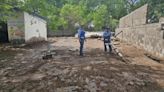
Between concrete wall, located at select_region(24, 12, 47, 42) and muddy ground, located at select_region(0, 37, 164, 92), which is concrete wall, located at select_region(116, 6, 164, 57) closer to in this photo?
muddy ground, located at select_region(0, 37, 164, 92)

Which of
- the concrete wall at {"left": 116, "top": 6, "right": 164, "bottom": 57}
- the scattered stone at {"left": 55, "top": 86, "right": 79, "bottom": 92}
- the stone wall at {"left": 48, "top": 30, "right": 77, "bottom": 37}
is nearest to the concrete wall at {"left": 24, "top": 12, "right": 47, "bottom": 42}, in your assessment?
the concrete wall at {"left": 116, "top": 6, "right": 164, "bottom": 57}

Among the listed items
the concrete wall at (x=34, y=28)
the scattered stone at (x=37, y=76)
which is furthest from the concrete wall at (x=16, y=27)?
the scattered stone at (x=37, y=76)

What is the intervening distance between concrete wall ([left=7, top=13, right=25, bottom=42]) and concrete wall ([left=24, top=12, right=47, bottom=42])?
0.61 m

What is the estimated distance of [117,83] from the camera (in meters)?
7.88

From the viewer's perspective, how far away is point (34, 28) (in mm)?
25984

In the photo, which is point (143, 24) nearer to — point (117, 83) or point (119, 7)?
point (117, 83)

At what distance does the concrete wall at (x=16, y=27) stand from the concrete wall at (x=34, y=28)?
23.8 inches

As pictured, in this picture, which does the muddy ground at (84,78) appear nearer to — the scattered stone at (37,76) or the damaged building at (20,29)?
the scattered stone at (37,76)

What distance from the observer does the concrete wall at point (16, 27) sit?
22.2m

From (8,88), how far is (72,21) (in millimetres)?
37291

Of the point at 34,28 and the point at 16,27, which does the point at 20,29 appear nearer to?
the point at 16,27

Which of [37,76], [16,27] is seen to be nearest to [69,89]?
[37,76]

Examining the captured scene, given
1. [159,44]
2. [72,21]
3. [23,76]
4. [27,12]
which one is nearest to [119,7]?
[72,21]

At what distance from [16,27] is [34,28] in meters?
3.79
